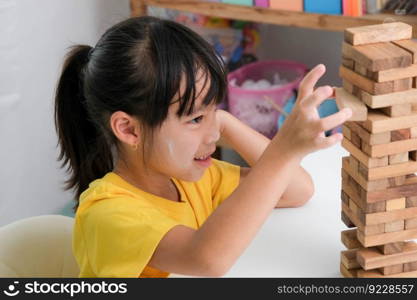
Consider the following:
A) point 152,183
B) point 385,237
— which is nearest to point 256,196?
point 385,237

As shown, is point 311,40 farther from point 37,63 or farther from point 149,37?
point 149,37

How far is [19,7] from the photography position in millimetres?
2152

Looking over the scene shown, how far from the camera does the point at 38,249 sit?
4.05 feet

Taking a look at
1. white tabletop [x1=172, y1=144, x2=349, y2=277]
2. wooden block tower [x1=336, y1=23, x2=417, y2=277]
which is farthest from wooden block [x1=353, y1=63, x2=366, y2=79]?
white tabletop [x1=172, y1=144, x2=349, y2=277]

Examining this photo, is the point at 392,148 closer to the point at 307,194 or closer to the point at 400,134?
the point at 400,134

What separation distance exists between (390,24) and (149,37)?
0.37m

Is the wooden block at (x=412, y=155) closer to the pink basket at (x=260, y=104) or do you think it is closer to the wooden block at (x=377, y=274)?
the wooden block at (x=377, y=274)

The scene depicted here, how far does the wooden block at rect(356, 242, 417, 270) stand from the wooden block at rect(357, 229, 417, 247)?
2 cm

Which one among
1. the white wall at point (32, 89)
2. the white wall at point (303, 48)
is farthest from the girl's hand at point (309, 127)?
the white wall at point (303, 48)

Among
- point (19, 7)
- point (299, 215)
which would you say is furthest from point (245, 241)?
point (19, 7)

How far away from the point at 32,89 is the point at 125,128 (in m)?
1.25

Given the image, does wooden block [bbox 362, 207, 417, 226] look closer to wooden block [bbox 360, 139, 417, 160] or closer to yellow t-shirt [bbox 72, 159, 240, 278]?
wooden block [bbox 360, 139, 417, 160]

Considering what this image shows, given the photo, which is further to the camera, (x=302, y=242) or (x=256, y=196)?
(x=302, y=242)

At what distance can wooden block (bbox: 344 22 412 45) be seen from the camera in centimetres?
93
